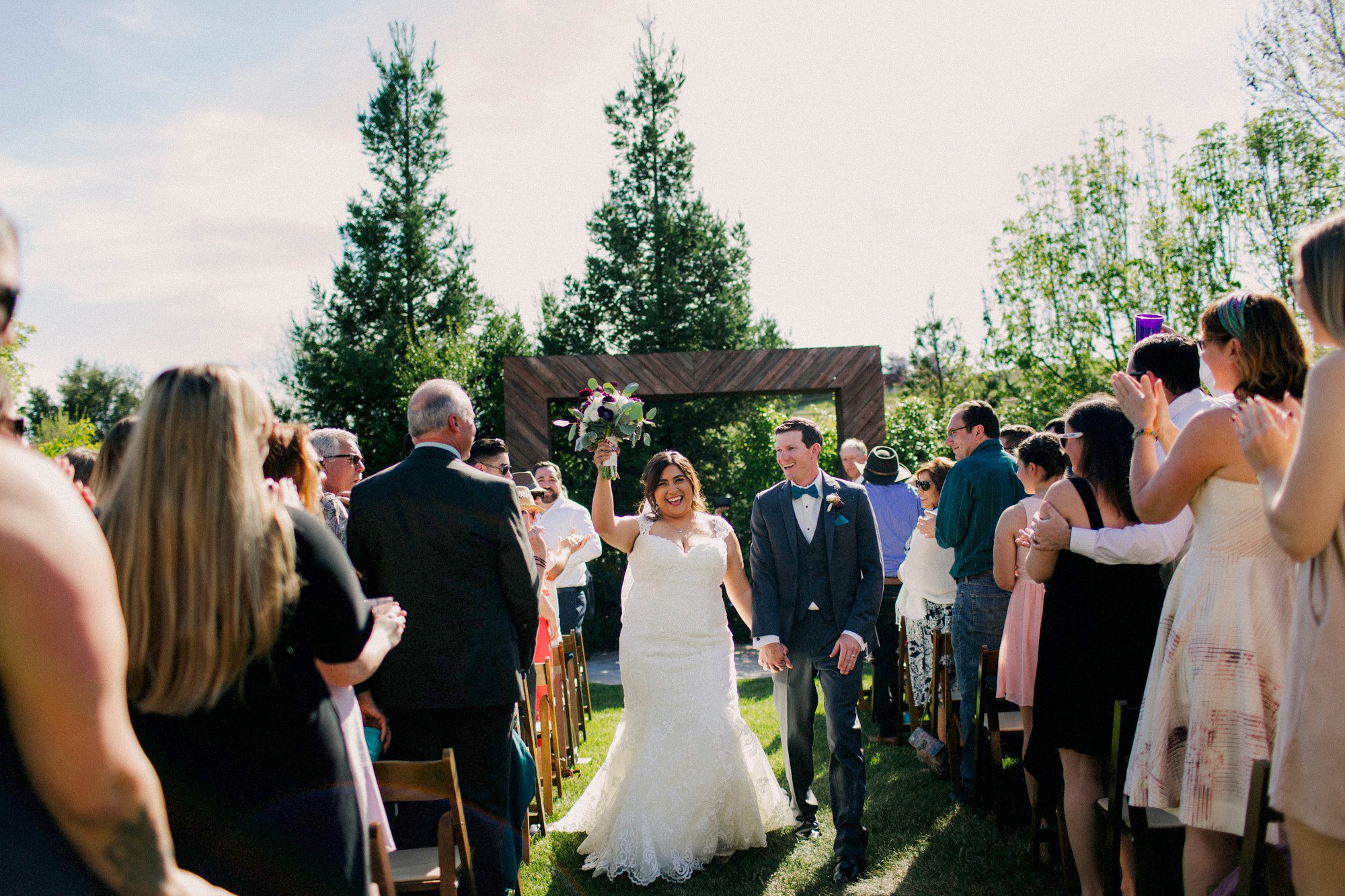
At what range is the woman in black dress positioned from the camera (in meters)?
3.53

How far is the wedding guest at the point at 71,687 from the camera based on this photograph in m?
1.15

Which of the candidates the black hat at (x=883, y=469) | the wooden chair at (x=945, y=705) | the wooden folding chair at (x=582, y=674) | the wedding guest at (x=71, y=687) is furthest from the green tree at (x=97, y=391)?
the wedding guest at (x=71, y=687)

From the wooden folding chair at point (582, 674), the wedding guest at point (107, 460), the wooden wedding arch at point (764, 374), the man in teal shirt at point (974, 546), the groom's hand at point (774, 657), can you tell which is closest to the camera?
the wedding guest at point (107, 460)

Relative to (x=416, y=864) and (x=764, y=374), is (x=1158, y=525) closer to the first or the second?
(x=416, y=864)

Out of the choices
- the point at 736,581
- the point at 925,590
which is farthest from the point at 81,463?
the point at 925,590

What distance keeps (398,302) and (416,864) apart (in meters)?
19.5

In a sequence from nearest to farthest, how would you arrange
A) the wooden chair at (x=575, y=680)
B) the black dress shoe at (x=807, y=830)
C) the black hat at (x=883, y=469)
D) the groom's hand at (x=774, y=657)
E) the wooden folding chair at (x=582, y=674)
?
the groom's hand at (x=774, y=657) → the black dress shoe at (x=807, y=830) → the wooden chair at (x=575, y=680) → the black hat at (x=883, y=469) → the wooden folding chair at (x=582, y=674)

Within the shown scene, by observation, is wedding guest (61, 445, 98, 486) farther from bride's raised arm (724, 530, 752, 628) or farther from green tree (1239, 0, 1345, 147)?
green tree (1239, 0, 1345, 147)

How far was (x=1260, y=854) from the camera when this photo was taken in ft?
7.09

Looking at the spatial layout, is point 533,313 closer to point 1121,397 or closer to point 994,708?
point 994,708

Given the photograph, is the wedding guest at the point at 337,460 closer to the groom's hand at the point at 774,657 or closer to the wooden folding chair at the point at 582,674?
the groom's hand at the point at 774,657

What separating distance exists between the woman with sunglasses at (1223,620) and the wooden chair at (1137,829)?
26cm

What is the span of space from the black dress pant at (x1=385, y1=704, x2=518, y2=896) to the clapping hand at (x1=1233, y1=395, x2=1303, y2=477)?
9.63 ft

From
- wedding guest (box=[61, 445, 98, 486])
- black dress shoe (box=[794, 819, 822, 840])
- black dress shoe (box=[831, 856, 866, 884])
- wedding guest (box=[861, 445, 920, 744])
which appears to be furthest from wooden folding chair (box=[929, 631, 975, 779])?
wedding guest (box=[61, 445, 98, 486])
